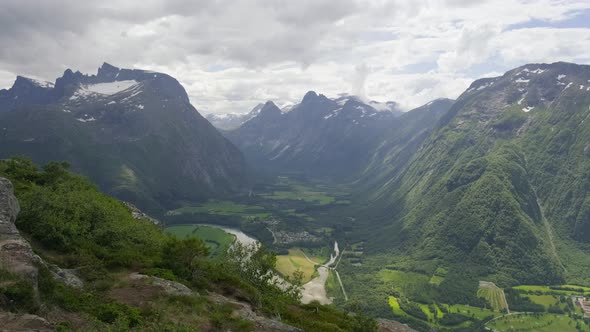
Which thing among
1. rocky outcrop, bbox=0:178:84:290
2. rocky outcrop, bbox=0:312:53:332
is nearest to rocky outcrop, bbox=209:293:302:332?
rocky outcrop, bbox=0:178:84:290

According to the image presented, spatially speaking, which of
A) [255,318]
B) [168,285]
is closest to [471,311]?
[255,318]

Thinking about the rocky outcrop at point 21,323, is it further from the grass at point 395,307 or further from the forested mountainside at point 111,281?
the grass at point 395,307

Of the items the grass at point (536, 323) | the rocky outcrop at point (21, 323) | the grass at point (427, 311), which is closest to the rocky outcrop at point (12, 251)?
the rocky outcrop at point (21, 323)

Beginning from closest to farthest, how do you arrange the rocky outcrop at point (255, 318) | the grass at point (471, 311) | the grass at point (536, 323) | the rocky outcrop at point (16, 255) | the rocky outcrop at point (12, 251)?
the rocky outcrop at point (12, 251)
the rocky outcrop at point (16, 255)
the rocky outcrop at point (255, 318)
the grass at point (536, 323)
the grass at point (471, 311)

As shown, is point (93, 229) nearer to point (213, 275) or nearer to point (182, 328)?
point (213, 275)

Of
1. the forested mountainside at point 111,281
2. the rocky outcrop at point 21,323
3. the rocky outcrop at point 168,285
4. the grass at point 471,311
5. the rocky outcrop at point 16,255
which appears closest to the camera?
the rocky outcrop at point 21,323

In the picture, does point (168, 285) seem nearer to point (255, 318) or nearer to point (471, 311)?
point (255, 318)

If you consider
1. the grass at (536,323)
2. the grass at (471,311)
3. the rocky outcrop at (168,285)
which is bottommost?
the grass at (471,311)
